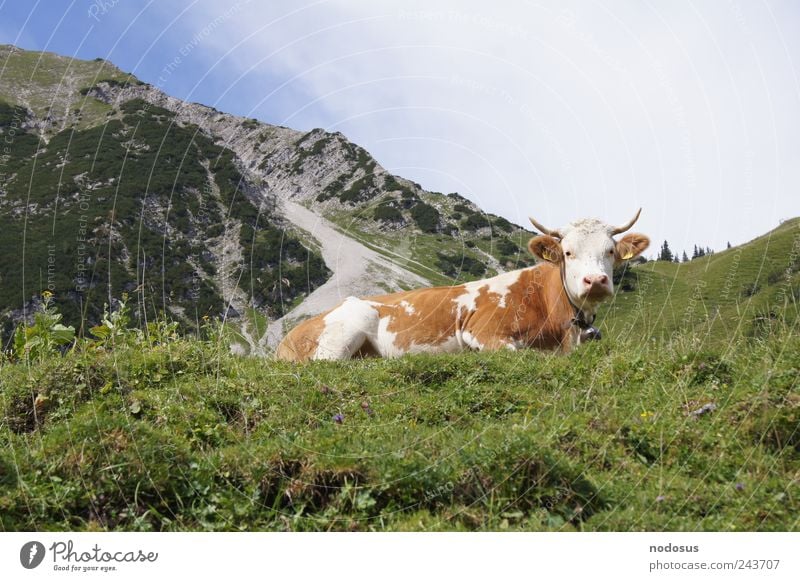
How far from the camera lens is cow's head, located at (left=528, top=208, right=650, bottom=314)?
1115 centimetres

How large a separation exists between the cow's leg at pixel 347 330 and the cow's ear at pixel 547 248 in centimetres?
339

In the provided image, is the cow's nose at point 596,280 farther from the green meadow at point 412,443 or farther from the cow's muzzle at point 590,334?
the green meadow at point 412,443

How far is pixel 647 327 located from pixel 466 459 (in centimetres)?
563

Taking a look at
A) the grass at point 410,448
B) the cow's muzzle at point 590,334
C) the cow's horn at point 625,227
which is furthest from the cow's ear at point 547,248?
the grass at point 410,448

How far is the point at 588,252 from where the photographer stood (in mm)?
11492

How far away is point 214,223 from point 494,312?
75.7ft

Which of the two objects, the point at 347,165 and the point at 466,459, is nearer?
the point at 466,459

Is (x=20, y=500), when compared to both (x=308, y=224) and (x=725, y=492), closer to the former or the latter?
(x=725, y=492)

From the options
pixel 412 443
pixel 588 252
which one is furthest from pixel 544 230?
pixel 412 443

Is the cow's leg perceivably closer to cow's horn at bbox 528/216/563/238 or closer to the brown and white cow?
the brown and white cow

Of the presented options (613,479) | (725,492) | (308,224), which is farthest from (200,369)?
(308,224)

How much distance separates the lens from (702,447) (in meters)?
6.51

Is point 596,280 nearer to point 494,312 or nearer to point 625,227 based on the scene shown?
point 625,227

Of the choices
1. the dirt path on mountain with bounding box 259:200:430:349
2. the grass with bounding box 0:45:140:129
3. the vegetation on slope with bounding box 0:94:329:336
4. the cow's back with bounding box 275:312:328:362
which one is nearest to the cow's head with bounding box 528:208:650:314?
the cow's back with bounding box 275:312:328:362
